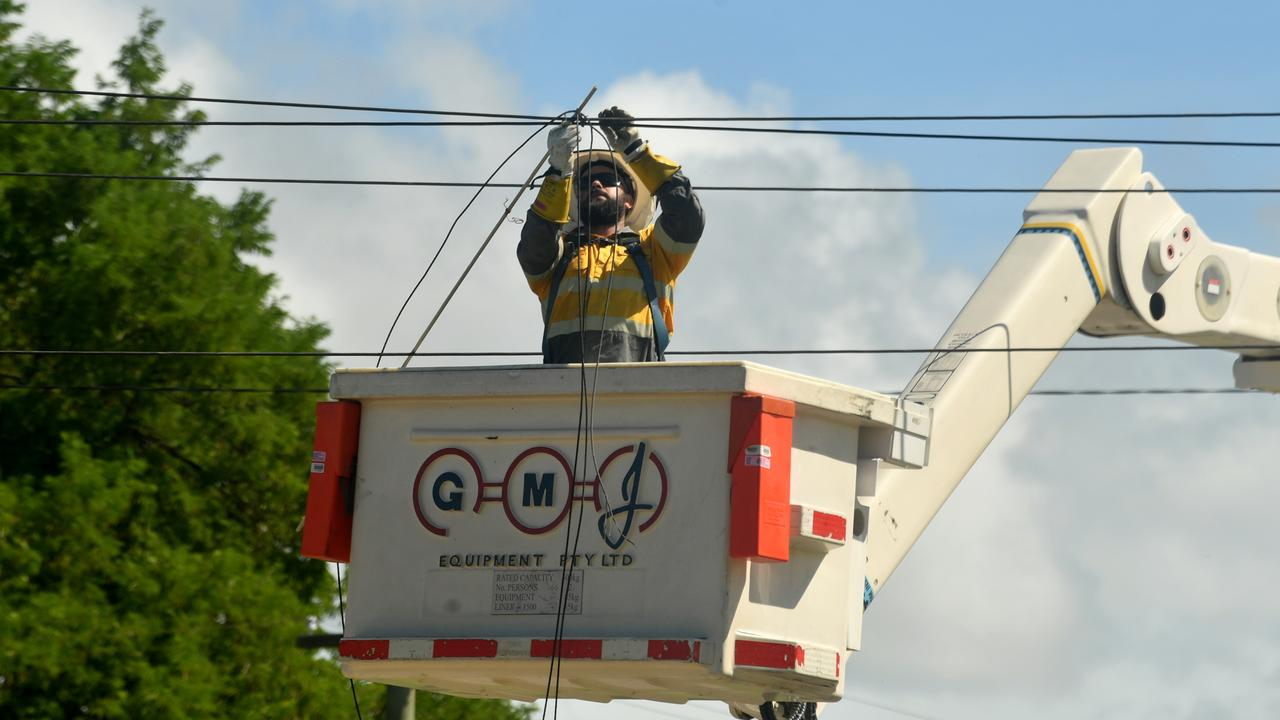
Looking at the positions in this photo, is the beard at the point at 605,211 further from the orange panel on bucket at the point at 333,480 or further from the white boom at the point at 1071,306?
the white boom at the point at 1071,306

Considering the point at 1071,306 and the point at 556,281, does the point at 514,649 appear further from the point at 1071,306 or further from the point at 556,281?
the point at 1071,306

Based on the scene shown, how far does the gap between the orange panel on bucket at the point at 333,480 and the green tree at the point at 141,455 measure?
29.7 ft

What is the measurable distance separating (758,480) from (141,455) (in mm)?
12953

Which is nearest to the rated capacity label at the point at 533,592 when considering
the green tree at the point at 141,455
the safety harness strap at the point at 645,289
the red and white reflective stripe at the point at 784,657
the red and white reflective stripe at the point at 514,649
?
the red and white reflective stripe at the point at 514,649

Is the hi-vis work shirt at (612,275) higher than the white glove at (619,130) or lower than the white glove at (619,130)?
lower

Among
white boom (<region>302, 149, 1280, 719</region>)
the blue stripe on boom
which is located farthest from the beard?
the blue stripe on boom

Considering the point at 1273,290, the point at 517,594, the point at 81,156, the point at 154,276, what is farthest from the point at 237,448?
the point at 517,594

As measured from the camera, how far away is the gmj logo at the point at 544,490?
757 centimetres

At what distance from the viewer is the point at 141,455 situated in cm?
1922

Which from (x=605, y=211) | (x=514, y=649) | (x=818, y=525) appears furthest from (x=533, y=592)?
(x=605, y=211)

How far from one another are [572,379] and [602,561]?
2.28 ft

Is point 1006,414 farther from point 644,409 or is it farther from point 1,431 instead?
point 1,431

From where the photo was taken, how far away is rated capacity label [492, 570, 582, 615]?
7605 mm

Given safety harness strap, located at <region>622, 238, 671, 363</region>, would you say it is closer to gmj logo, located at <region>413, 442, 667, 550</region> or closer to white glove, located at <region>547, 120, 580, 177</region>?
white glove, located at <region>547, 120, 580, 177</region>
